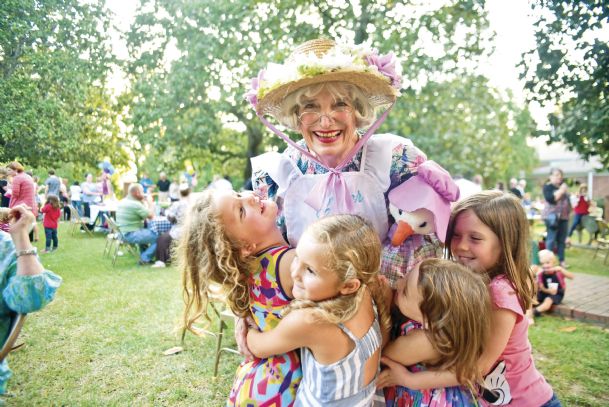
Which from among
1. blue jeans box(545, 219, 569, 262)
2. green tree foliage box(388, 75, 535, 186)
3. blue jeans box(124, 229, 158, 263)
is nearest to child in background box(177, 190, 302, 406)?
green tree foliage box(388, 75, 535, 186)

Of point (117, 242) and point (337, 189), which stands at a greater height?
point (337, 189)

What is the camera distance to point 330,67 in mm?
1713

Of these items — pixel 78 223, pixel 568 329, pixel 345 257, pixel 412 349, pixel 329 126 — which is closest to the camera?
pixel 345 257

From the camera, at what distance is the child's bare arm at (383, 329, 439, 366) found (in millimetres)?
1442

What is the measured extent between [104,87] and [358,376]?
309 centimetres

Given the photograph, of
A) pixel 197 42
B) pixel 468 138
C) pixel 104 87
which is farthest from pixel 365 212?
pixel 468 138

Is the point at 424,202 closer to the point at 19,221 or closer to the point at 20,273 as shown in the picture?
the point at 19,221

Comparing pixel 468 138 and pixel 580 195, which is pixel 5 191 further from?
pixel 580 195

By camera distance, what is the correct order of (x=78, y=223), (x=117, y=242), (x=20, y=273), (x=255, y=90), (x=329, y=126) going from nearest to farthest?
(x=329, y=126) < (x=255, y=90) < (x=20, y=273) < (x=78, y=223) < (x=117, y=242)

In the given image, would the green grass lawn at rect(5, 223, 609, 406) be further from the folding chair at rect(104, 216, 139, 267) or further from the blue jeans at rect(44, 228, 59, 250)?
the folding chair at rect(104, 216, 139, 267)

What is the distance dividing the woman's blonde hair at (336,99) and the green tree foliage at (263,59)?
2.56 m

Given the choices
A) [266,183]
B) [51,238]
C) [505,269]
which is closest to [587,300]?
[505,269]

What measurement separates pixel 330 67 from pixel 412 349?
114 cm

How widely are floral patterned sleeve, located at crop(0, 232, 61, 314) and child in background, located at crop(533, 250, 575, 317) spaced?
515 centimetres
